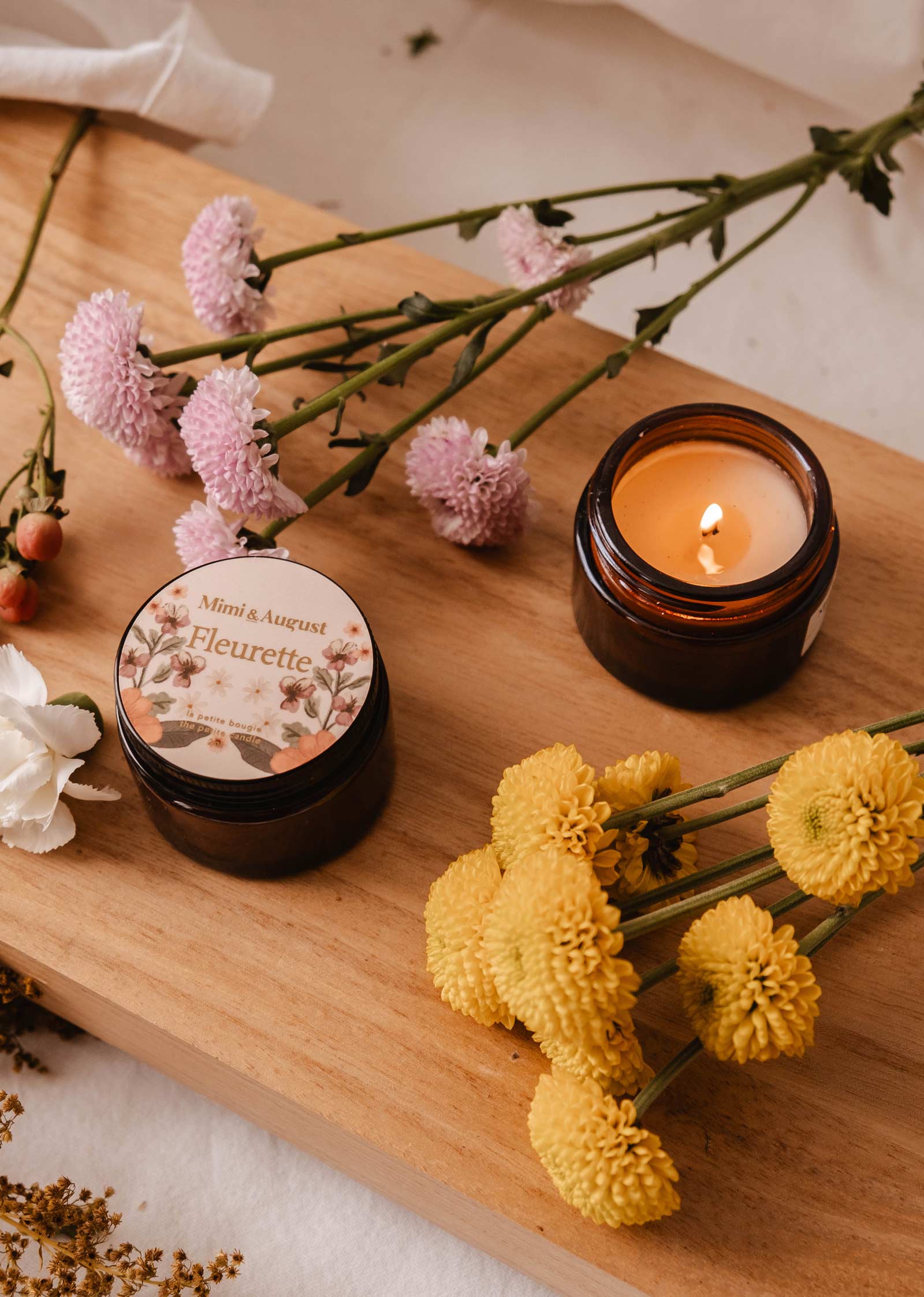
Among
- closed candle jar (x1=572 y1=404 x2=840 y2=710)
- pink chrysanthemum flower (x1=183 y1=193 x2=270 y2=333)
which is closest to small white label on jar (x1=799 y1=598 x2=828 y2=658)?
closed candle jar (x1=572 y1=404 x2=840 y2=710)

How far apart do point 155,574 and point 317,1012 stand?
9.4 inches

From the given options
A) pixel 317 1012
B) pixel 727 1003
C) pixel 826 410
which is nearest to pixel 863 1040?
pixel 727 1003

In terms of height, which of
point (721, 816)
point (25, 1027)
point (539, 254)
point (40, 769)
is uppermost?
point (539, 254)

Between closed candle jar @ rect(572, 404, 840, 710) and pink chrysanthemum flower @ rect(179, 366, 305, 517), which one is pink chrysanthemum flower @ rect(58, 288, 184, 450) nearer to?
pink chrysanthemum flower @ rect(179, 366, 305, 517)

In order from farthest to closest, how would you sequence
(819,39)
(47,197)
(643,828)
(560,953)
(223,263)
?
(819,39), (47,197), (223,263), (643,828), (560,953)

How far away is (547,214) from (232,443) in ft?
0.70

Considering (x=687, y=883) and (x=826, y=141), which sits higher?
(x=826, y=141)

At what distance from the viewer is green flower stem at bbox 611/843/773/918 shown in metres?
0.44

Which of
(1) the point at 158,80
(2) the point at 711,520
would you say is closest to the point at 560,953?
(2) the point at 711,520

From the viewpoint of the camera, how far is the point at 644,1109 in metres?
0.42

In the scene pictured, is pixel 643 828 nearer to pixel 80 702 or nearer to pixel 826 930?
pixel 826 930

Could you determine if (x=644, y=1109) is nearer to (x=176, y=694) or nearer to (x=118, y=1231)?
(x=176, y=694)

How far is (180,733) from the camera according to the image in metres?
0.48

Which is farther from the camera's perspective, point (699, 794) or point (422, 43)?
point (422, 43)
